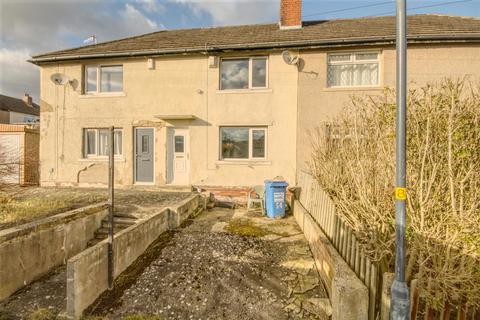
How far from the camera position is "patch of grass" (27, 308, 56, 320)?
3.68m

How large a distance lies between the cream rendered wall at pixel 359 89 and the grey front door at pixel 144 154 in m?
6.02

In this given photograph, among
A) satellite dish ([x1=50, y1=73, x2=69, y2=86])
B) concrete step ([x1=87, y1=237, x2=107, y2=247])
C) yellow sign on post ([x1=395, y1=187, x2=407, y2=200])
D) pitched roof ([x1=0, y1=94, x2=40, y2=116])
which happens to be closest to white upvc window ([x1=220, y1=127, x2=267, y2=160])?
concrete step ([x1=87, y1=237, x2=107, y2=247])

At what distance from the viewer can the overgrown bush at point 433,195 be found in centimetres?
344

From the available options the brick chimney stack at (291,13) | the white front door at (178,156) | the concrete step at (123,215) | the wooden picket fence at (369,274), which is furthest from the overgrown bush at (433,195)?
the brick chimney stack at (291,13)

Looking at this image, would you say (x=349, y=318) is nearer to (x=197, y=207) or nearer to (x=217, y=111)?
(x=197, y=207)

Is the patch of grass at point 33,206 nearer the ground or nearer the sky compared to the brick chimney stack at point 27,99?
nearer the ground

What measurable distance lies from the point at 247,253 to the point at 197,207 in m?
4.02

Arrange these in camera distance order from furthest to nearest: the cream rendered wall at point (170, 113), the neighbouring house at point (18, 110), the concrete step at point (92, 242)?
1. the neighbouring house at point (18, 110)
2. the cream rendered wall at point (170, 113)
3. the concrete step at point (92, 242)

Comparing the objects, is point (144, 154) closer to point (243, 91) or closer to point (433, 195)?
point (243, 91)

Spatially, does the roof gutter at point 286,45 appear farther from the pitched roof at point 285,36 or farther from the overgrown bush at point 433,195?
the overgrown bush at point 433,195

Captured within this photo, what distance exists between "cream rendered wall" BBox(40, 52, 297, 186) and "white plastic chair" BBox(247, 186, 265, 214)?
20.7 inches

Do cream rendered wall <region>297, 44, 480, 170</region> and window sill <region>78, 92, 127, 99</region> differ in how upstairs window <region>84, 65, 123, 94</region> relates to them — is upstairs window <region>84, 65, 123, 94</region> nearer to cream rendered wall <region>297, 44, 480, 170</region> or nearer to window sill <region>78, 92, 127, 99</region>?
window sill <region>78, 92, 127, 99</region>

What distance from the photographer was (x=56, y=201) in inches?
319

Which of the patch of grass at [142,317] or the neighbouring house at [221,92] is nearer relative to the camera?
the patch of grass at [142,317]
